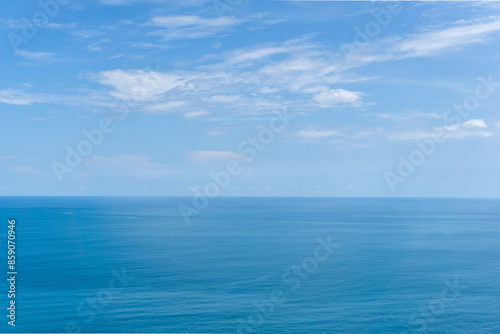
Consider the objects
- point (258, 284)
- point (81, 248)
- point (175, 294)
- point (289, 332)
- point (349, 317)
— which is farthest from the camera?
→ point (81, 248)

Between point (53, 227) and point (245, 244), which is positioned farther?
point (53, 227)

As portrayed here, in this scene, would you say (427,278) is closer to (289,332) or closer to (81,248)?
(289,332)

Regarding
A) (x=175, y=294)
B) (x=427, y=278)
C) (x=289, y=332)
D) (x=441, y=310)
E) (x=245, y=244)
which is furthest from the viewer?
(x=245, y=244)

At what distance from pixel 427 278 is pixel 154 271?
141ft

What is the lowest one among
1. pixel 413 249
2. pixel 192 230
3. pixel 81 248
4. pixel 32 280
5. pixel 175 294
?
pixel 175 294

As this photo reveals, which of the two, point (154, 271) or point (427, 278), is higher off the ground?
point (154, 271)

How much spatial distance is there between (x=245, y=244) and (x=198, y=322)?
4866 centimetres

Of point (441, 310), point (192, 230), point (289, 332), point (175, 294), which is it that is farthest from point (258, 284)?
point (192, 230)

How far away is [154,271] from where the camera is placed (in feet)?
208

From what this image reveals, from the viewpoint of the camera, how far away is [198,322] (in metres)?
43.2

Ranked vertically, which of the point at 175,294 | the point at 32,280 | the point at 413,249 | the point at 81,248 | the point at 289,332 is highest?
the point at 81,248

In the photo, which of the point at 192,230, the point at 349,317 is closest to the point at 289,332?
the point at 349,317

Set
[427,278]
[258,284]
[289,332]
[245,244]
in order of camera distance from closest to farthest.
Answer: [289,332] → [258,284] → [427,278] → [245,244]

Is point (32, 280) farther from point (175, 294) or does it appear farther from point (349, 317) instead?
point (349, 317)
